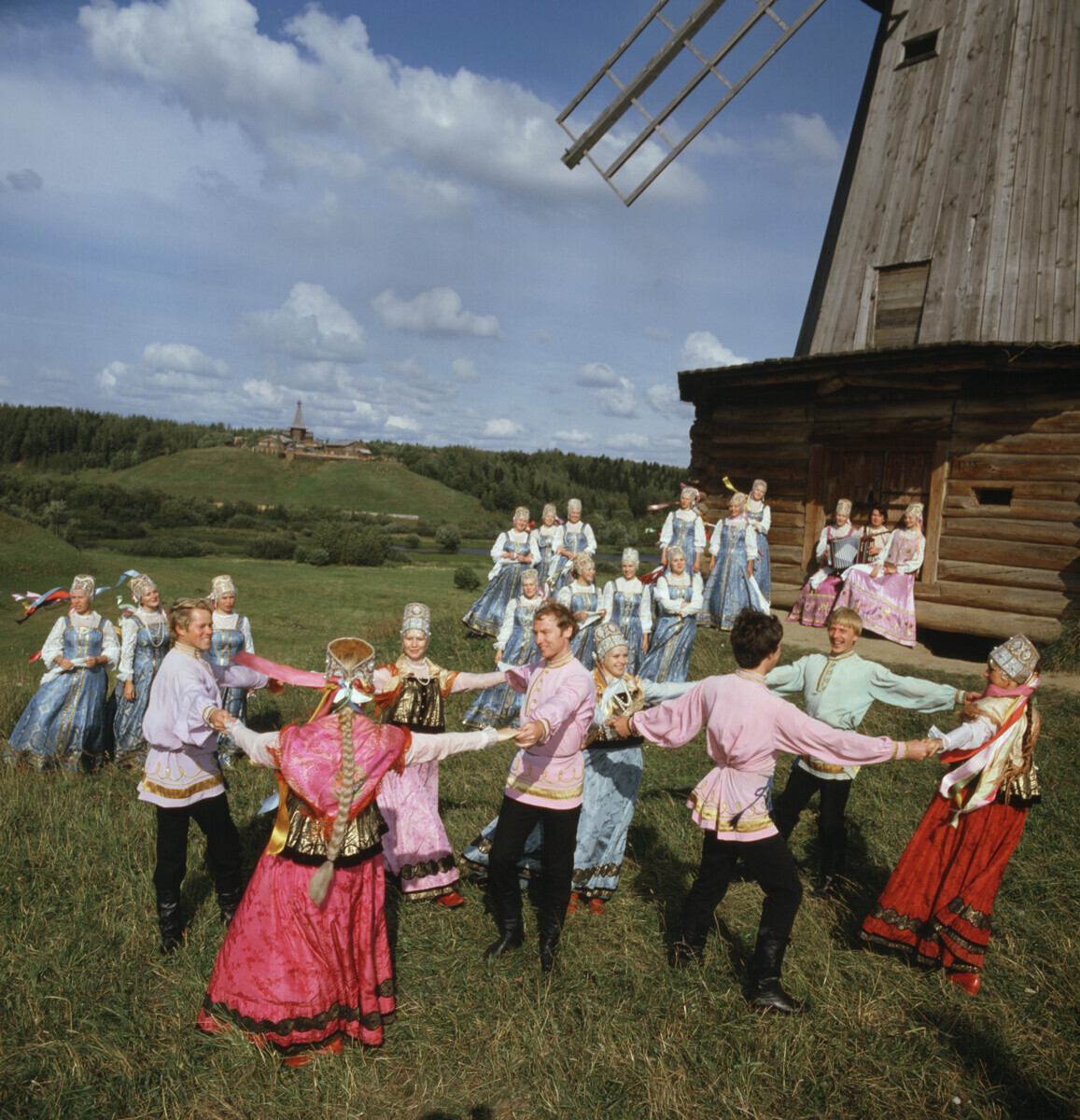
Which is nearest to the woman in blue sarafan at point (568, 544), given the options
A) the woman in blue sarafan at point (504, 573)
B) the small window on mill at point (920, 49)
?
the woman in blue sarafan at point (504, 573)

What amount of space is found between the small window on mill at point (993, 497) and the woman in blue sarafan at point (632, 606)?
5674 millimetres

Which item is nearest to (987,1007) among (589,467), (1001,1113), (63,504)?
(1001,1113)

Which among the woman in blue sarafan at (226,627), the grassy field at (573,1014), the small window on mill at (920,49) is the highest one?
the small window on mill at (920,49)

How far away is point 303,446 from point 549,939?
78486mm

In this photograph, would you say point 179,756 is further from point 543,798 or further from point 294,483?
point 294,483

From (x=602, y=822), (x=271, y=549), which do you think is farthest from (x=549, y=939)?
(x=271, y=549)

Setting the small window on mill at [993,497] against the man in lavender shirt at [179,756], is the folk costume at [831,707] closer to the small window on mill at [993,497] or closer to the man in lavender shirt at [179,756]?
the man in lavender shirt at [179,756]

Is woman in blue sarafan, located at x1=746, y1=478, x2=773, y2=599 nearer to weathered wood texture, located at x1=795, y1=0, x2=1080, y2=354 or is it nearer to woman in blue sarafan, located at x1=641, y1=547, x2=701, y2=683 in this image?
weathered wood texture, located at x1=795, y1=0, x2=1080, y2=354

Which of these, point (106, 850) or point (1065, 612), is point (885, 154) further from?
point (106, 850)

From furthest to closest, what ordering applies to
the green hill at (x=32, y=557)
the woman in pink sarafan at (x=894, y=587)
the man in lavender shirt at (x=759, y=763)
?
the green hill at (x=32, y=557) → the woman in pink sarafan at (x=894, y=587) → the man in lavender shirt at (x=759, y=763)

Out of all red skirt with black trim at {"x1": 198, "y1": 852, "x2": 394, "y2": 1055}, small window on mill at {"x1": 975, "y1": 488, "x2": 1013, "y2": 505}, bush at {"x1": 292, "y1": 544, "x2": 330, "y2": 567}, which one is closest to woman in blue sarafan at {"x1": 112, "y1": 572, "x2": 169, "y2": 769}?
red skirt with black trim at {"x1": 198, "y1": 852, "x2": 394, "y2": 1055}

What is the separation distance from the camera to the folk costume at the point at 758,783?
3553mm

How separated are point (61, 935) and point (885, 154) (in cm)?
1480

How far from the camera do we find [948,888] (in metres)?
4.02
